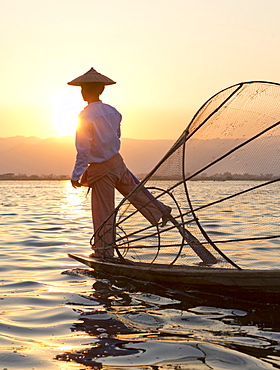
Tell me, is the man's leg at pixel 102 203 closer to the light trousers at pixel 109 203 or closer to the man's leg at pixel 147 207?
the light trousers at pixel 109 203

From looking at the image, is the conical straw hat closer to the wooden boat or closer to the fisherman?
the fisherman

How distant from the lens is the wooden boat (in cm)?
466

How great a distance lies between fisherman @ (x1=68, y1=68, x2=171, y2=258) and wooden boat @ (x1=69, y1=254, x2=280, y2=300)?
58cm

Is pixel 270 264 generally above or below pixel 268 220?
below

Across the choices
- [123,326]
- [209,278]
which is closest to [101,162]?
[209,278]

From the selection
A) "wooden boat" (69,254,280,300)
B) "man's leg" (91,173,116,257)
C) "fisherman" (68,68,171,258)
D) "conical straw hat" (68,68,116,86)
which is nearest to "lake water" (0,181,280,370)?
"wooden boat" (69,254,280,300)

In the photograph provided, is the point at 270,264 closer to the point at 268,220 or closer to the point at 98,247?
the point at 268,220

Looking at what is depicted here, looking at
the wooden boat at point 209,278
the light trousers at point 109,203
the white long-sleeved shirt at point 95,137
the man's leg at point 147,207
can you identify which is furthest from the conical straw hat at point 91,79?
the wooden boat at point 209,278

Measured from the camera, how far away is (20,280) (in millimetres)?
6480

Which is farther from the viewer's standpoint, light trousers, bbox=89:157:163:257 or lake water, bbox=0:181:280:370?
light trousers, bbox=89:157:163:257

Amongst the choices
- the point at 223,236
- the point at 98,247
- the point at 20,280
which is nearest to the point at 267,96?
the point at 98,247

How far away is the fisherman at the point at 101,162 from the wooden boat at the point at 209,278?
1.91ft

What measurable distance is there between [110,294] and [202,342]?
1868 mm

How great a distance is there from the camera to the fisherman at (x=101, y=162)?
6367 mm
